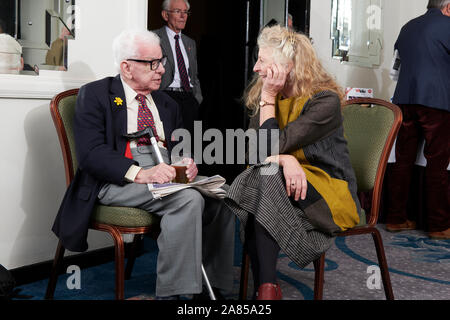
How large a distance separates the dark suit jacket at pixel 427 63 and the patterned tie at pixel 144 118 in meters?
2.31

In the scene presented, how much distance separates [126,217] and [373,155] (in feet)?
3.62

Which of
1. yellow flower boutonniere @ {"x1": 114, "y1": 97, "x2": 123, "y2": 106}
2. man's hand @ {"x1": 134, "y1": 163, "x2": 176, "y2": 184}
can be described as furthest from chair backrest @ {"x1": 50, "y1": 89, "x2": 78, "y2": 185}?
man's hand @ {"x1": 134, "y1": 163, "x2": 176, "y2": 184}

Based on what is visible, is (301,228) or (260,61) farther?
(260,61)

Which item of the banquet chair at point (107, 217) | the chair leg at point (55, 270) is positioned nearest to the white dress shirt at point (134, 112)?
the banquet chair at point (107, 217)

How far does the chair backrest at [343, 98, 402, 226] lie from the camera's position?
2.27 m

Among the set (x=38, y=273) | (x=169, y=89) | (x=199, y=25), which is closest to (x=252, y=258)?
(x=38, y=273)

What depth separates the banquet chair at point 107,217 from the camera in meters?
1.98

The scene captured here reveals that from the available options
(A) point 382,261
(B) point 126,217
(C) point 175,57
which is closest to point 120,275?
(B) point 126,217

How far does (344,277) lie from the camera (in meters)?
2.83

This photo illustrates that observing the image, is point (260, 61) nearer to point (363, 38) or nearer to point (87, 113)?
point (87, 113)

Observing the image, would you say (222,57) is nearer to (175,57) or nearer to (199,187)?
(175,57)

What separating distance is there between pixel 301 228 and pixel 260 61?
2.30 ft

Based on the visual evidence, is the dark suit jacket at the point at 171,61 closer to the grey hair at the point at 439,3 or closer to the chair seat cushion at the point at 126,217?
the grey hair at the point at 439,3
